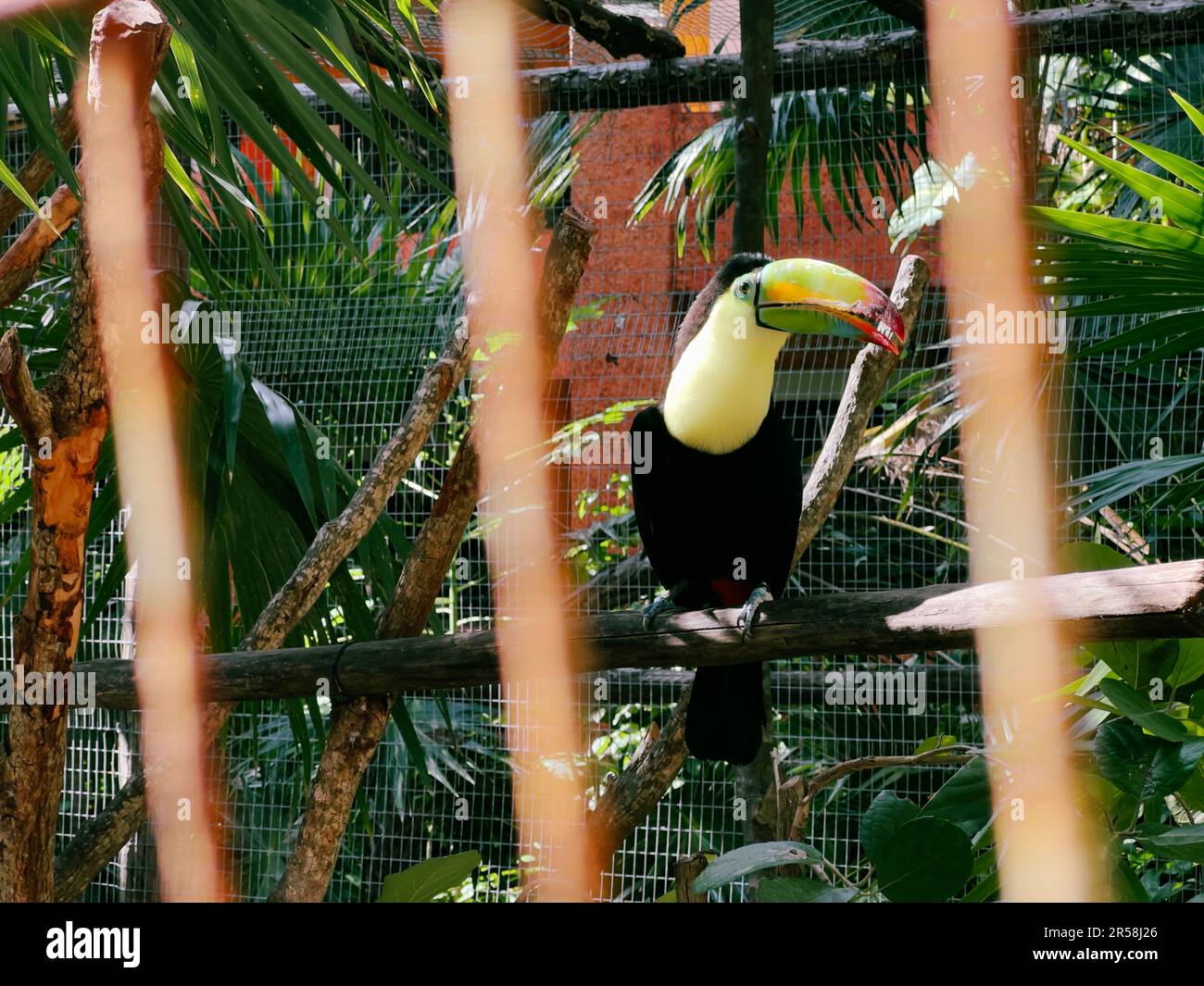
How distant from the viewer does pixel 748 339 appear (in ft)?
6.93

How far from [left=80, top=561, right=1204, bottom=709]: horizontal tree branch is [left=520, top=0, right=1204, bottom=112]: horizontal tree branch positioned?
5.38 ft

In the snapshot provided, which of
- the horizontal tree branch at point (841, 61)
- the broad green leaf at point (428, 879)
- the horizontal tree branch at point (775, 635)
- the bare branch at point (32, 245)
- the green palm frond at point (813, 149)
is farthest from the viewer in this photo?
the green palm frond at point (813, 149)

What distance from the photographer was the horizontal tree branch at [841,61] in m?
2.64

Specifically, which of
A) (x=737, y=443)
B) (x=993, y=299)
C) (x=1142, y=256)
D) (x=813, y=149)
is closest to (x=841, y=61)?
(x=813, y=149)

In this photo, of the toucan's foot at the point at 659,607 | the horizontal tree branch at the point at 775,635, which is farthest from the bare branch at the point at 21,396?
the toucan's foot at the point at 659,607

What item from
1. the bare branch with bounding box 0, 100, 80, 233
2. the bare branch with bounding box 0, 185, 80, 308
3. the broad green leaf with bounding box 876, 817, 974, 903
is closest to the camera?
the broad green leaf with bounding box 876, 817, 974, 903

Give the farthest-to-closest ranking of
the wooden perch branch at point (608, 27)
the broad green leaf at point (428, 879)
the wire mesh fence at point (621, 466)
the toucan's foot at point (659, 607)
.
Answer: the wire mesh fence at point (621, 466) → the wooden perch branch at point (608, 27) → the toucan's foot at point (659, 607) → the broad green leaf at point (428, 879)

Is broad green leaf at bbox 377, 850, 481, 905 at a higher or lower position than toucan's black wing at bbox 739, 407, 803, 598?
lower

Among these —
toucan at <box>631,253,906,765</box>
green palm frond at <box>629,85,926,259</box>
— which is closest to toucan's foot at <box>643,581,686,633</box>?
toucan at <box>631,253,906,765</box>

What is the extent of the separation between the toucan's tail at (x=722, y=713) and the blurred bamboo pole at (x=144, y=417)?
0.84 m

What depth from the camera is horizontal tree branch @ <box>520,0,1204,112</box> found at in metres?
2.64

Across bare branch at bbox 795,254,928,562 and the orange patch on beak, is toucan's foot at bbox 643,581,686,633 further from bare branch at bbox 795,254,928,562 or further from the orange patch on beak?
the orange patch on beak

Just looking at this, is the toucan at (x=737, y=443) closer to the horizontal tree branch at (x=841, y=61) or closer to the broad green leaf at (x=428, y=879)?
the broad green leaf at (x=428, y=879)
